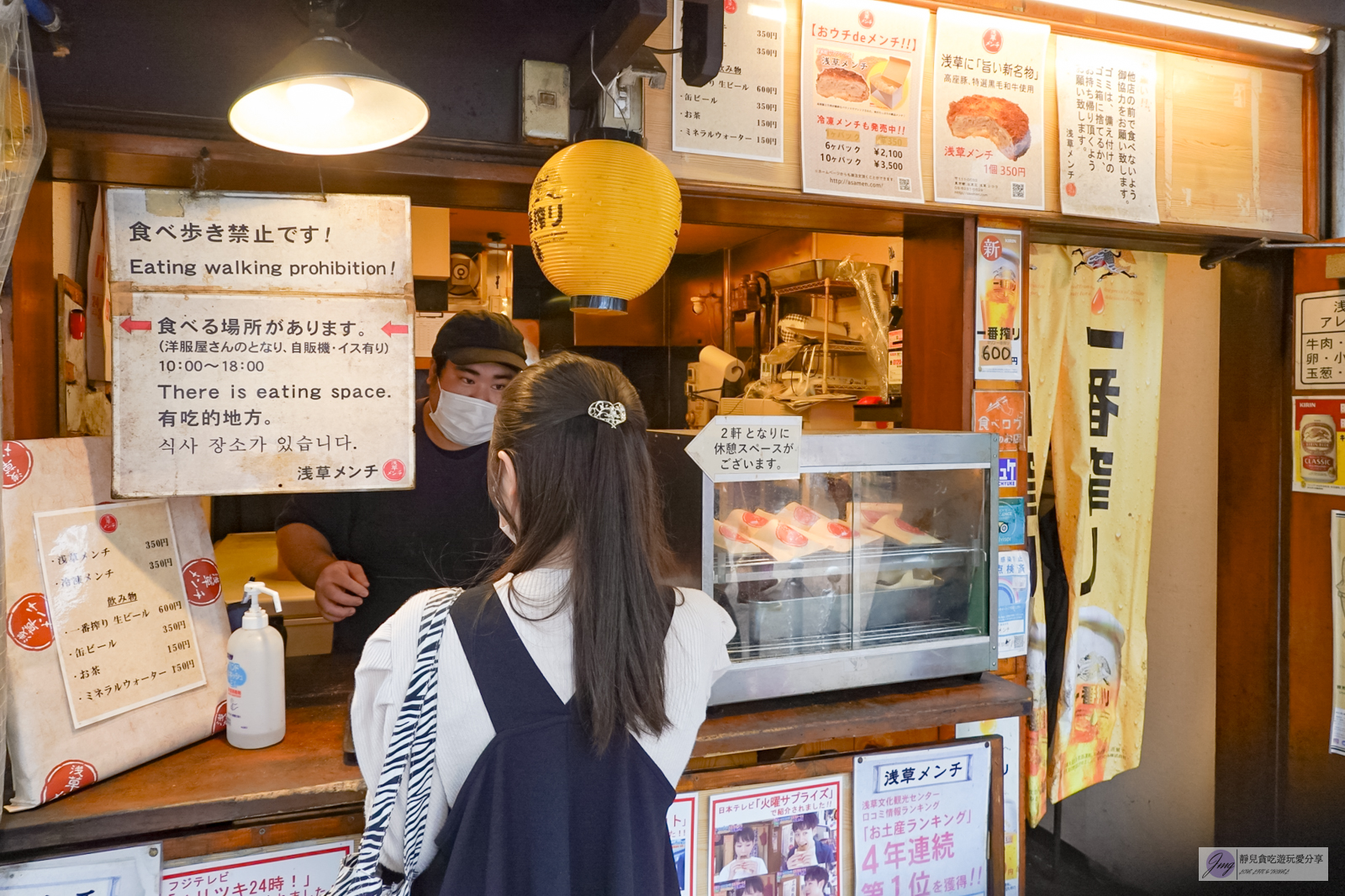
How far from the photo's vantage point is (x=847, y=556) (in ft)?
7.27

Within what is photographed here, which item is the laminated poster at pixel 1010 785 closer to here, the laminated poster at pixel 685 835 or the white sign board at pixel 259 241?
the laminated poster at pixel 685 835

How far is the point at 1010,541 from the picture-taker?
9.12 feet

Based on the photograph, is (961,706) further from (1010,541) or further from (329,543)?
(329,543)

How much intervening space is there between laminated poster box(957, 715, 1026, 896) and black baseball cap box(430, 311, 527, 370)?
195cm

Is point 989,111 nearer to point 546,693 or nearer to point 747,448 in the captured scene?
point 747,448

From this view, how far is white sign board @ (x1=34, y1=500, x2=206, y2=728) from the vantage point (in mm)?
1670

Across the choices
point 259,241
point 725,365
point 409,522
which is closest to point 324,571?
point 409,522

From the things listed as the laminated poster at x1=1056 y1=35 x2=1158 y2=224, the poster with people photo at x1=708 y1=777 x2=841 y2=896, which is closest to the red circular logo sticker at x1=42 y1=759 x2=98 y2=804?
the poster with people photo at x1=708 y1=777 x2=841 y2=896

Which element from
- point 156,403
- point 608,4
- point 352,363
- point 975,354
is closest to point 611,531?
point 352,363

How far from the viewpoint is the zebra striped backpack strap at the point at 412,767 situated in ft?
4.30

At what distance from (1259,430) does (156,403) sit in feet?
12.1

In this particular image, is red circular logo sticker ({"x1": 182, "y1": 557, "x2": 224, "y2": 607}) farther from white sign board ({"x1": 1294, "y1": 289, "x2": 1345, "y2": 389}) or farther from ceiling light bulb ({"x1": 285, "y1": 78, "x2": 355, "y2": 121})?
white sign board ({"x1": 1294, "y1": 289, "x2": 1345, "y2": 389})

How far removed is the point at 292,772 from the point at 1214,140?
3383 millimetres

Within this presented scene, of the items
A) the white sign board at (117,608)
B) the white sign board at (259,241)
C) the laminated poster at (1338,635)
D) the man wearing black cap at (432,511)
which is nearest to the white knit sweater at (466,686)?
the white sign board at (117,608)
